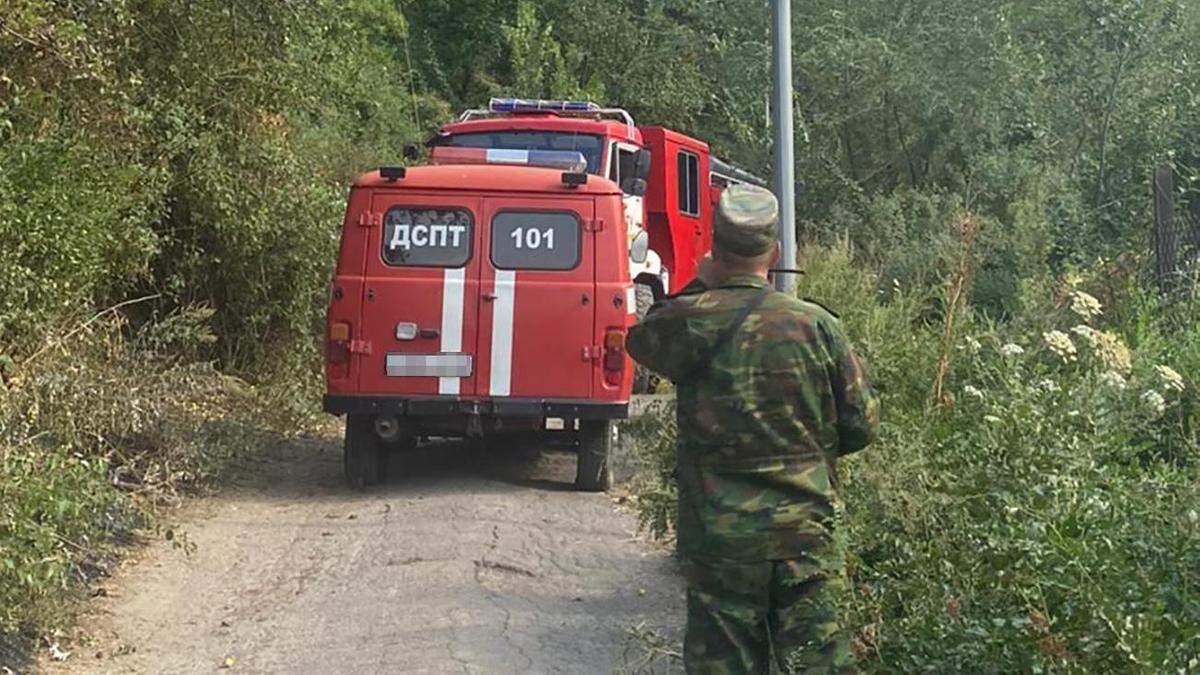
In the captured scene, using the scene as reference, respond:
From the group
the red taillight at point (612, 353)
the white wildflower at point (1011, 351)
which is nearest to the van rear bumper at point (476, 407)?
the red taillight at point (612, 353)

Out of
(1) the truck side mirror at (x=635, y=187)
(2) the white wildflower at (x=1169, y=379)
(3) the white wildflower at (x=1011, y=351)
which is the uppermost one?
(1) the truck side mirror at (x=635, y=187)

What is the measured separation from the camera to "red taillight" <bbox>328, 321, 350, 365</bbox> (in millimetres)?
9430

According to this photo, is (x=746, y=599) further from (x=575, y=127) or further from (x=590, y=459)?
(x=575, y=127)

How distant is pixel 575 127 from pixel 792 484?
10.2 m

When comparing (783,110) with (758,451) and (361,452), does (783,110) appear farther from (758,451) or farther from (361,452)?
(758,451)

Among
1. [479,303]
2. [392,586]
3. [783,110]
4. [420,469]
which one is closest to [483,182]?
[479,303]

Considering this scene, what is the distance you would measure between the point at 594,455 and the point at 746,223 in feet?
19.8

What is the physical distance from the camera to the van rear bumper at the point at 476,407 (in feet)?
30.9

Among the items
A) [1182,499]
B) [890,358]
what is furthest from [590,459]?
[1182,499]

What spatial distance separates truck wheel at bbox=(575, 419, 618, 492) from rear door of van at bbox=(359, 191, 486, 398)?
0.95 metres

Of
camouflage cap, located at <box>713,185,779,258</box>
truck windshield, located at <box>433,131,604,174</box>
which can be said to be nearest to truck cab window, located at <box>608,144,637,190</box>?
Answer: truck windshield, located at <box>433,131,604,174</box>

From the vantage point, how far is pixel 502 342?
9453 millimetres

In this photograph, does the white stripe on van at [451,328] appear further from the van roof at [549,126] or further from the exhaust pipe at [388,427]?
the van roof at [549,126]

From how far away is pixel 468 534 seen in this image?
27.8 ft
